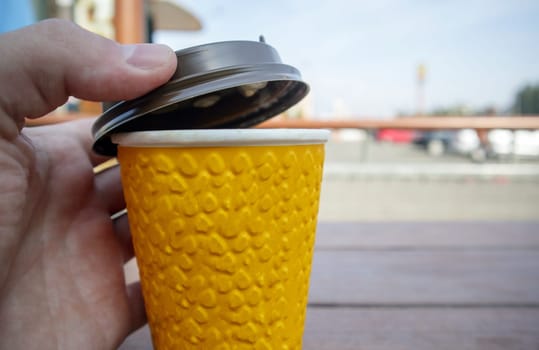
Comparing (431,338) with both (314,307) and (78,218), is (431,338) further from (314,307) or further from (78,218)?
(78,218)

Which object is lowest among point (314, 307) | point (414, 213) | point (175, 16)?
point (414, 213)

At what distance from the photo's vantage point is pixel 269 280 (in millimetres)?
336

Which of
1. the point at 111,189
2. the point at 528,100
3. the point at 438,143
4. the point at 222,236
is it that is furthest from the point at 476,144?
the point at 528,100

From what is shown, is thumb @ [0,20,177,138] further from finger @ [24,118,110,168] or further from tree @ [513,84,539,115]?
tree @ [513,84,539,115]

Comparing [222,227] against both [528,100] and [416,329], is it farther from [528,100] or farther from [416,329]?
[528,100]

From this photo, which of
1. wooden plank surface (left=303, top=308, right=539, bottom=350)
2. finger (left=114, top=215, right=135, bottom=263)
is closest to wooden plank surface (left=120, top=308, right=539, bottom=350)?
wooden plank surface (left=303, top=308, right=539, bottom=350)

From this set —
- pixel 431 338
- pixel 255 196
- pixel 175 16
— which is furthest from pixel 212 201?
pixel 175 16

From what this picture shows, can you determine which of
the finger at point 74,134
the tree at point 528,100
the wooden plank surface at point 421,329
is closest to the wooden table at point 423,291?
the wooden plank surface at point 421,329

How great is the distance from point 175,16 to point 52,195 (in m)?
2.15

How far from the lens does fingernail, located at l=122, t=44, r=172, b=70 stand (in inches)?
12.4

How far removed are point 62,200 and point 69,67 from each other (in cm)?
17

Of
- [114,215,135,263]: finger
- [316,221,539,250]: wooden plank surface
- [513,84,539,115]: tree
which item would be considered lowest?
[513,84,539,115]: tree

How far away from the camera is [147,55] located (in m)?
0.32

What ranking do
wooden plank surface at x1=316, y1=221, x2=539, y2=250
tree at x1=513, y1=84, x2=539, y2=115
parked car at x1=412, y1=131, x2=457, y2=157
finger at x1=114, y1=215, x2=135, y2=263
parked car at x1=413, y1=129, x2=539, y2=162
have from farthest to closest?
tree at x1=513, y1=84, x2=539, y2=115
parked car at x1=412, y1=131, x2=457, y2=157
parked car at x1=413, y1=129, x2=539, y2=162
wooden plank surface at x1=316, y1=221, x2=539, y2=250
finger at x1=114, y1=215, x2=135, y2=263
